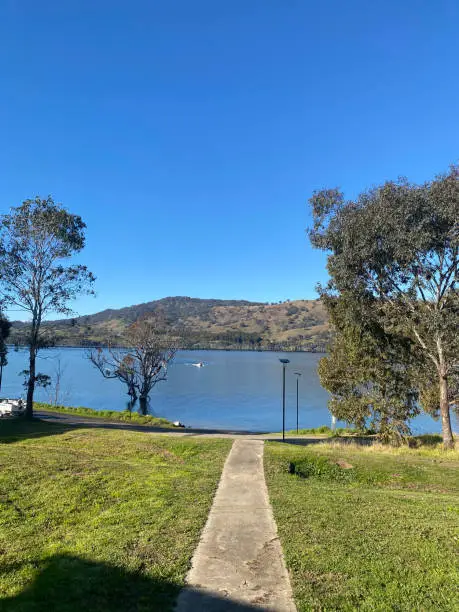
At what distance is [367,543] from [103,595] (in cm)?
372

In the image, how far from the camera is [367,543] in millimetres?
6055

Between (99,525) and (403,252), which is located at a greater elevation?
(403,252)

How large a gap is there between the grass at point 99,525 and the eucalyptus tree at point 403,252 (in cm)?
1219

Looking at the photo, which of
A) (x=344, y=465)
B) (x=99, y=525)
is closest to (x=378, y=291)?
(x=344, y=465)

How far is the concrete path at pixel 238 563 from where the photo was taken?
14.6 ft

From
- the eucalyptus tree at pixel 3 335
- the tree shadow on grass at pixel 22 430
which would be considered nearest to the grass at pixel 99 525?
the tree shadow on grass at pixel 22 430

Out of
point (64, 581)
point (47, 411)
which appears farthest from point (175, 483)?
point (47, 411)

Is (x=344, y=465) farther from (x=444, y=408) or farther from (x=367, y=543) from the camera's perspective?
(x=444, y=408)

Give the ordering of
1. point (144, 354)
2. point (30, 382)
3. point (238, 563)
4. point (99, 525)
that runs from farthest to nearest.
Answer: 1. point (144, 354)
2. point (30, 382)
3. point (99, 525)
4. point (238, 563)

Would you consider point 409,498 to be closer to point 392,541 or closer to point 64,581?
point 392,541

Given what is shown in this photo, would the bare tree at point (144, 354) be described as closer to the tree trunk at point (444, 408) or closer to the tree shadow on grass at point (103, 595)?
the tree trunk at point (444, 408)

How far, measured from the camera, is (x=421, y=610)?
14.2 feet

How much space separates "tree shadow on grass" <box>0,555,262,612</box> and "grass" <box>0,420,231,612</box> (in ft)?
0.04

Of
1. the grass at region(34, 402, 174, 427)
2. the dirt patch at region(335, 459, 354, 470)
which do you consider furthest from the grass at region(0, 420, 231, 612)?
the grass at region(34, 402, 174, 427)
